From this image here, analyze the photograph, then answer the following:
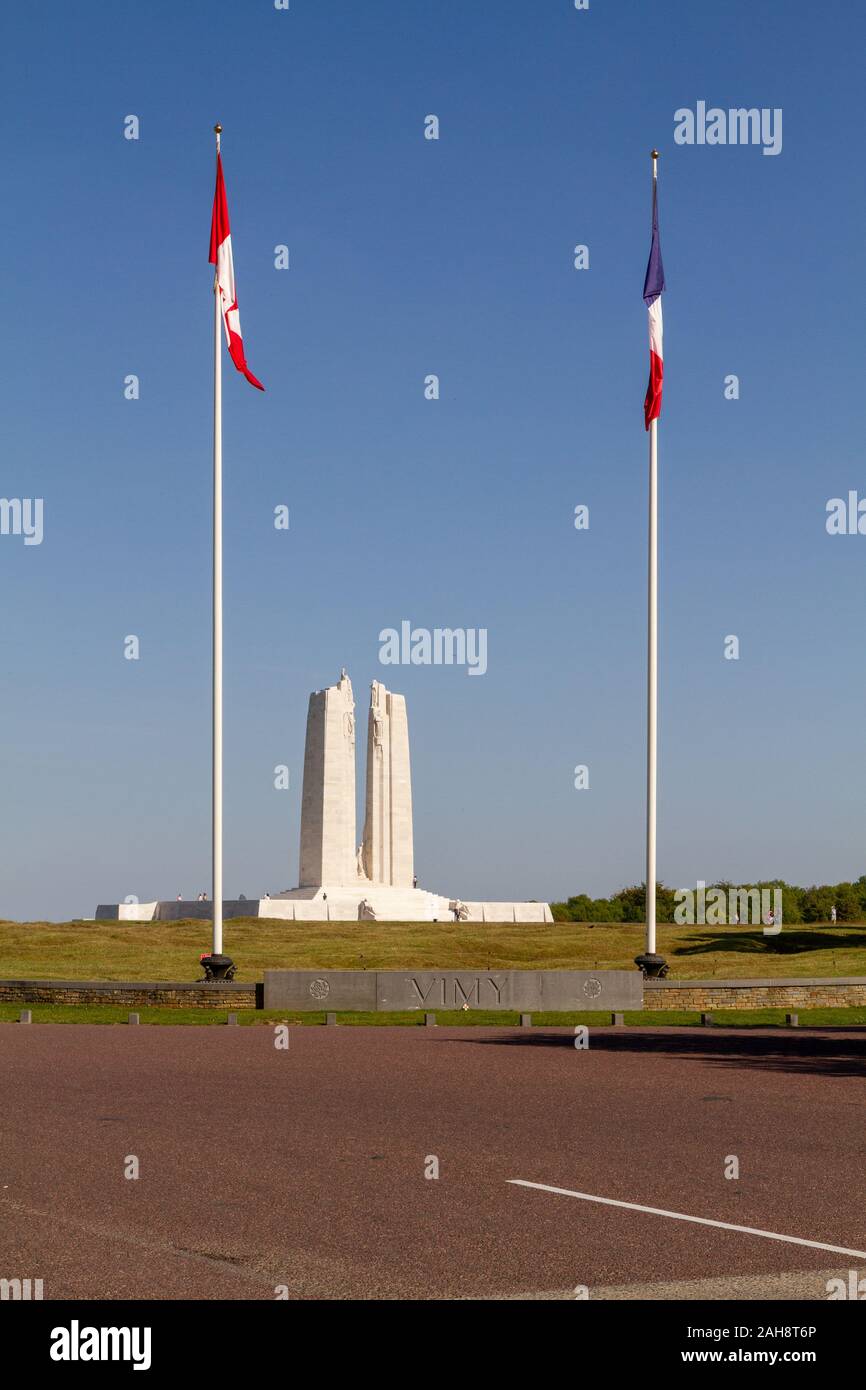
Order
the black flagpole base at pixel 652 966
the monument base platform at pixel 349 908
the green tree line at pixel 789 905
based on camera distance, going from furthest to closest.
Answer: the green tree line at pixel 789 905
the monument base platform at pixel 349 908
the black flagpole base at pixel 652 966

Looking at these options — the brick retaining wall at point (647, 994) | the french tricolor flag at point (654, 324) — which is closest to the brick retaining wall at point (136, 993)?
the brick retaining wall at point (647, 994)

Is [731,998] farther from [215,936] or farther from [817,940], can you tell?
[817,940]

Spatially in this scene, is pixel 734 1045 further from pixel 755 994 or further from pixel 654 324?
pixel 654 324

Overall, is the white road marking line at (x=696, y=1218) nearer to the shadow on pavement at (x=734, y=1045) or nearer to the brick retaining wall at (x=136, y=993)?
the shadow on pavement at (x=734, y=1045)

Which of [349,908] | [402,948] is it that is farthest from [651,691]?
[349,908]

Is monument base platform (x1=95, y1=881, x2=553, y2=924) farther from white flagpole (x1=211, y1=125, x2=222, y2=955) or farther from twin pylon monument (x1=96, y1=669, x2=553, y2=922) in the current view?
white flagpole (x1=211, y1=125, x2=222, y2=955)

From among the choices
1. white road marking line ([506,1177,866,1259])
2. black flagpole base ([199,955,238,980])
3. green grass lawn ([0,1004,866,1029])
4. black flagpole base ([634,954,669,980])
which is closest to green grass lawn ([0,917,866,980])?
black flagpole base ([634,954,669,980])
